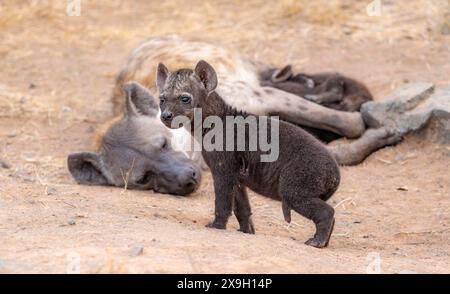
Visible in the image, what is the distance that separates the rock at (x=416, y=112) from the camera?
21.8ft

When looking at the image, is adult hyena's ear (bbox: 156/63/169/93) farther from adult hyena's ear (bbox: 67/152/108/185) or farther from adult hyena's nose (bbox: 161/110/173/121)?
adult hyena's ear (bbox: 67/152/108/185)

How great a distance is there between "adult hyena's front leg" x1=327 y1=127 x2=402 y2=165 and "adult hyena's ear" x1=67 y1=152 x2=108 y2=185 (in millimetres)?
1654

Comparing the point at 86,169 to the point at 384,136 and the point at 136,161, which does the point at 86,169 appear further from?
the point at 384,136

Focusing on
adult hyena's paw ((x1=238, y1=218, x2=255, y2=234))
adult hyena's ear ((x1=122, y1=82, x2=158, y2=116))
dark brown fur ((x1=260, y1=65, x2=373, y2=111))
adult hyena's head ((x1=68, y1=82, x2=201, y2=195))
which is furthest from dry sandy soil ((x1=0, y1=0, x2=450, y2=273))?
adult hyena's ear ((x1=122, y1=82, x2=158, y2=116))

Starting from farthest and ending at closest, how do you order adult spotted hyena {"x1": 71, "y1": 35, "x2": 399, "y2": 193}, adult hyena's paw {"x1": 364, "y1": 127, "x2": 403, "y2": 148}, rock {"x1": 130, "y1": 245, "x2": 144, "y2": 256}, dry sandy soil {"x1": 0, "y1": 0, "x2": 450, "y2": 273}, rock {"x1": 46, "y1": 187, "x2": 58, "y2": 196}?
adult hyena's paw {"x1": 364, "y1": 127, "x2": 403, "y2": 148}
adult spotted hyena {"x1": 71, "y1": 35, "x2": 399, "y2": 193}
rock {"x1": 46, "y1": 187, "x2": 58, "y2": 196}
dry sandy soil {"x1": 0, "y1": 0, "x2": 450, "y2": 273}
rock {"x1": 130, "y1": 245, "x2": 144, "y2": 256}

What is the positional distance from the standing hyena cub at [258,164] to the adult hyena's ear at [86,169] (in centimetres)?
163

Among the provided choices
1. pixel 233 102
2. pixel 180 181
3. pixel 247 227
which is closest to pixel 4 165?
pixel 180 181

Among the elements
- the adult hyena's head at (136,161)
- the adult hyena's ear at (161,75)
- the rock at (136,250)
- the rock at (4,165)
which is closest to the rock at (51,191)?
the adult hyena's head at (136,161)

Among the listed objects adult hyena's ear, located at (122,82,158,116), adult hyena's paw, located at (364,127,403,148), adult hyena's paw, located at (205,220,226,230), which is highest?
adult hyena's ear, located at (122,82,158,116)

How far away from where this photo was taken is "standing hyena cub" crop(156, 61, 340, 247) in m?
4.50

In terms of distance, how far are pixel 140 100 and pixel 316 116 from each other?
1.36 meters

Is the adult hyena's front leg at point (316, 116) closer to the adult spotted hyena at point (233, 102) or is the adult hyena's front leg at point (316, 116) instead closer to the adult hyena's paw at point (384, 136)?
the adult spotted hyena at point (233, 102)

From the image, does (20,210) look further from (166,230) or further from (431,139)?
(431,139)
